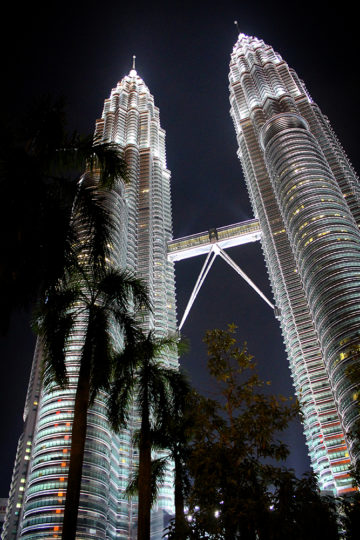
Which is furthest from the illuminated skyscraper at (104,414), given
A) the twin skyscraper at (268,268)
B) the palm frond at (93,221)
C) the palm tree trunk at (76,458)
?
the palm tree trunk at (76,458)

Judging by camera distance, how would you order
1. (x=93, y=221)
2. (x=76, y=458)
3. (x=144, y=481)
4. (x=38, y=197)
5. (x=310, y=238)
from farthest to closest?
(x=310, y=238)
(x=144, y=481)
(x=76, y=458)
(x=93, y=221)
(x=38, y=197)

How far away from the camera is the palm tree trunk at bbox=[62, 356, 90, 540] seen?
12602 millimetres

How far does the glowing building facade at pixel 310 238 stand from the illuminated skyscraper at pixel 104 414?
97.3ft

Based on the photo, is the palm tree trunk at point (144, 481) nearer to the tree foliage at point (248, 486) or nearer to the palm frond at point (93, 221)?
the tree foliage at point (248, 486)

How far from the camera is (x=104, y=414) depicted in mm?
96188

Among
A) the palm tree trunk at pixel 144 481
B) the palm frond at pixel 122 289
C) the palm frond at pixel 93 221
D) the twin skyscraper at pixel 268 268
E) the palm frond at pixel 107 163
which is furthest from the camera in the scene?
the twin skyscraper at pixel 268 268

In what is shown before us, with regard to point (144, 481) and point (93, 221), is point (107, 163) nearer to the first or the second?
point (93, 221)

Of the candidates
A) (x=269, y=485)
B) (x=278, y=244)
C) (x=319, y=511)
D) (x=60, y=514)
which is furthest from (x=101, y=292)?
(x=278, y=244)

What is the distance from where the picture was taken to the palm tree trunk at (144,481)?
58.1 feet

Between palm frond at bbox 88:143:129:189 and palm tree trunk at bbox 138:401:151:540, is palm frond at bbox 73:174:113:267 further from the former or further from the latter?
palm tree trunk at bbox 138:401:151:540

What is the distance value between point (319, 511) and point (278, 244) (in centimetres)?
12035

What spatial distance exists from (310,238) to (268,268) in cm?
2631

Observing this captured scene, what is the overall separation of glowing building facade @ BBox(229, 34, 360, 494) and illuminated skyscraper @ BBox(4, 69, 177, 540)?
29.7m

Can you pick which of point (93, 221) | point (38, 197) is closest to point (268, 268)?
point (93, 221)
